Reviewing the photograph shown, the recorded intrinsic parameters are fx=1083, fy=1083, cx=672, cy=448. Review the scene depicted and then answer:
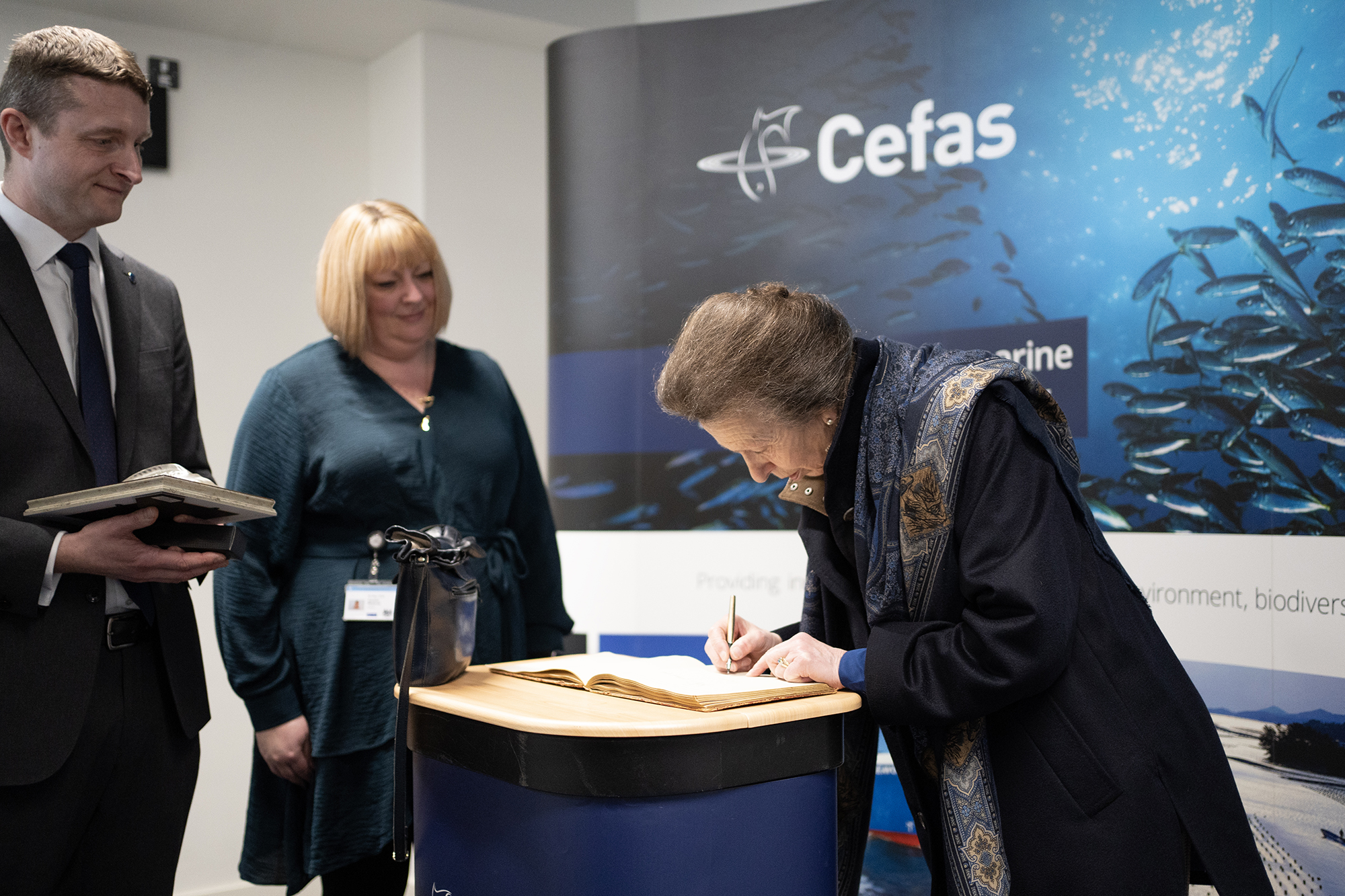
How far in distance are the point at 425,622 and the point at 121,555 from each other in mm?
478

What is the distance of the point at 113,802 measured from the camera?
5.39 ft

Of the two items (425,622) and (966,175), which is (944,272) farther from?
(425,622)

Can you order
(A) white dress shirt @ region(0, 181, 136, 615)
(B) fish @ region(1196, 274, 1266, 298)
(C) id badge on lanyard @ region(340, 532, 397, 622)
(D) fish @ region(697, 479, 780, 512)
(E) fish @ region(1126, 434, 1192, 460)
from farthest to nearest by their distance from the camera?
(D) fish @ region(697, 479, 780, 512) → (E) fish @ region(1126, 434, 1192, 460) → (B) fish @ region(1196, 274, 1266, 298) → (C) id badge on lanyard @ region(340, 532, 397, 622) → (A) white dress shirt @ region(0, 181, 136, 615)

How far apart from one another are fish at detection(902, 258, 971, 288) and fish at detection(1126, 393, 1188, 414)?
1.69ft

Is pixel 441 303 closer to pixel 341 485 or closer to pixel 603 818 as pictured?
pixel 341 485

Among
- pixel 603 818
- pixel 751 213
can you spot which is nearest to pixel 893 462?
pixel 603 818

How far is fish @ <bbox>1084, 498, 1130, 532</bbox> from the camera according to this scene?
2.50 metres

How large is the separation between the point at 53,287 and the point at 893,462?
4.30 ft

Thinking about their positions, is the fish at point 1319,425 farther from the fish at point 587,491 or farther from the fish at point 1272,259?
the fish at point 587,491

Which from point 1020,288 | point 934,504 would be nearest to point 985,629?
point 934,504

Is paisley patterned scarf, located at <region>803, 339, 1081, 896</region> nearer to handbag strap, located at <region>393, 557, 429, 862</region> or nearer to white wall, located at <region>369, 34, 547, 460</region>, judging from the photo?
handbag strap, located at <region>393, 557, 429, 862</region>

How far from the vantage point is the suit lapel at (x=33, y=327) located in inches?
62.7

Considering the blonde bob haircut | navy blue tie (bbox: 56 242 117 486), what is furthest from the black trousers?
the blonde bob haircut

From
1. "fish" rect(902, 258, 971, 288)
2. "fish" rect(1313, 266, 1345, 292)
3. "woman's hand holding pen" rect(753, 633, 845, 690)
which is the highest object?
"fish" rect(902, 258, 971, 288)
